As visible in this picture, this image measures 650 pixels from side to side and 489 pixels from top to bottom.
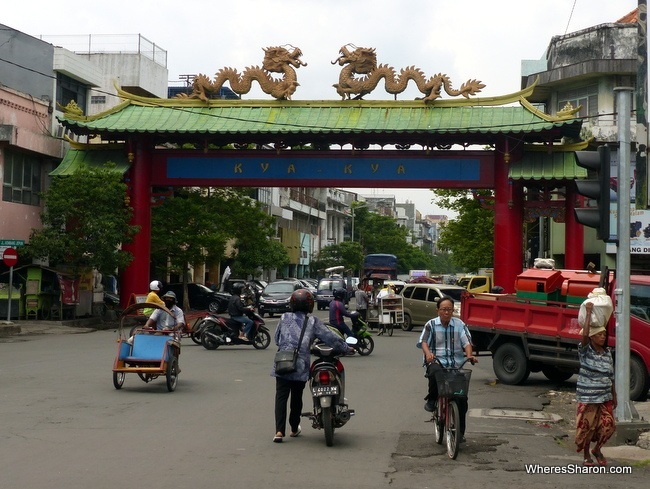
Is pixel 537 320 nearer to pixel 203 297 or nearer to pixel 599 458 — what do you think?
pixel 599 458

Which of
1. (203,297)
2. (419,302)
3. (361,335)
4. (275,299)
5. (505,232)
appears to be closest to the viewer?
(361,335)

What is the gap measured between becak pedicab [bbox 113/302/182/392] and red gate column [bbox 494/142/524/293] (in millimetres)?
19673

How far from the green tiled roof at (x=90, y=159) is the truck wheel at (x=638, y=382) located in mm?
22948

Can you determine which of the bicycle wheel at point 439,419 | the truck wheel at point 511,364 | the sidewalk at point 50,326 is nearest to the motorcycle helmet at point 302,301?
the bicycle wheel at point 439,419

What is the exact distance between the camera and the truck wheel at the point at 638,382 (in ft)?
51.0

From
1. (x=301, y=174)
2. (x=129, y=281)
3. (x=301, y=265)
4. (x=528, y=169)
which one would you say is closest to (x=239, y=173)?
(x=301, y=174)

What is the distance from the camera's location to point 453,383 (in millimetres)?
10141

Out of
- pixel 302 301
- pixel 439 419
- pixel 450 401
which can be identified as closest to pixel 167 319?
pixel 302 301

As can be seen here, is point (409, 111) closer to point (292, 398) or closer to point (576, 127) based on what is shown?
point (576, 127)

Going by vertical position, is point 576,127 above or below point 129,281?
above

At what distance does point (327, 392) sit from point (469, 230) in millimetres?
45817

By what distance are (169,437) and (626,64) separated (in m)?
36.2

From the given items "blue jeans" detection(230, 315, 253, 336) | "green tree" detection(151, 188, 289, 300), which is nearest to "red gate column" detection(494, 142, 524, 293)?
"blue jeans" detection(230, 315, 253, 336)

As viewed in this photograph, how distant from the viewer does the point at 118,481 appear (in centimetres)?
834
